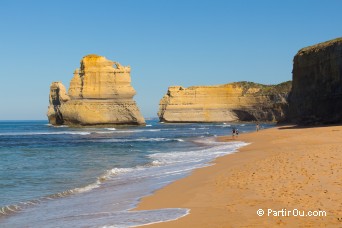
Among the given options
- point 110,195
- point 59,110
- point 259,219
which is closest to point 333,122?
point 110,195

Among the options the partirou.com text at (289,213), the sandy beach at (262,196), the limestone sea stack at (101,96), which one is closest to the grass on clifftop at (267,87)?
the limestone sea stack at (101,96)

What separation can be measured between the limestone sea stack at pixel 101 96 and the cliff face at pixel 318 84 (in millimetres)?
39577

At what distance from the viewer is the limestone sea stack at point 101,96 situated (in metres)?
90.6

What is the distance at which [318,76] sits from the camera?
175 ft

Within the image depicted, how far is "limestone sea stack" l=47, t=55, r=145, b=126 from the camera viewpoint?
90.6 metres

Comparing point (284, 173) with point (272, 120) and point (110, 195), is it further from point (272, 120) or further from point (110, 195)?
point (272, 120)

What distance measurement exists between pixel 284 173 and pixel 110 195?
517 centimetres

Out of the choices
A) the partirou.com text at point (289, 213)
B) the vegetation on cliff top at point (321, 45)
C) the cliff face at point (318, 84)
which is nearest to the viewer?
the partirou.com text at point (289, 213)

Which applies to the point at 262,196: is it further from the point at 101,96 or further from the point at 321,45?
the point at 101,96

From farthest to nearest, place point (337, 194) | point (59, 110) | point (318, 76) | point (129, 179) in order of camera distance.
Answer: point (59, 110)
point (318, 76)
point (129, 179)
point (337, 194)

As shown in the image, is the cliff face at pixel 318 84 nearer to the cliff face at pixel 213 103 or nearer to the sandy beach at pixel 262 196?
the sandy beach at pixel 262 196

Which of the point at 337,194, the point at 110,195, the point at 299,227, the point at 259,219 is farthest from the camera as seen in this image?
the point at 110,195

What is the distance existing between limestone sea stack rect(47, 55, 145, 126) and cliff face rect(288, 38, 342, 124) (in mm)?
39577

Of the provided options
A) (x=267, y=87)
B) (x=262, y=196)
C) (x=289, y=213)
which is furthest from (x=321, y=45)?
(x=267, y=87)
